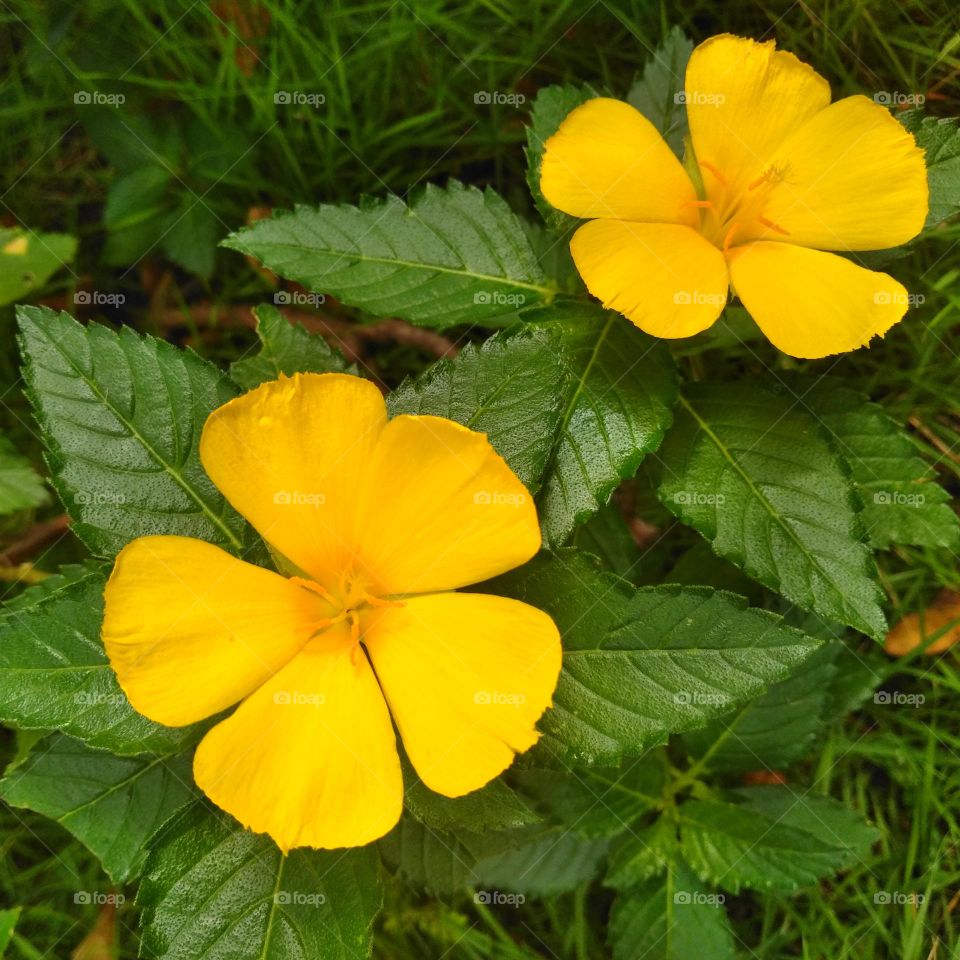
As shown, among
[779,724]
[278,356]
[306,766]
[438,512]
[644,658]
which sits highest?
[278,356]

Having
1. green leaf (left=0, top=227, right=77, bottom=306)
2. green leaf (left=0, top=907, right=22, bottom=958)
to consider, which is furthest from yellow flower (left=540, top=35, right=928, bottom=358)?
green leaf (left=0, top=907, right=22, bottom=958)

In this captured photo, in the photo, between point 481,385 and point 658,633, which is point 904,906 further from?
point 481,385

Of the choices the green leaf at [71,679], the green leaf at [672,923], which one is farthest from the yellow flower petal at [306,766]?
the green leaf at [672,923]

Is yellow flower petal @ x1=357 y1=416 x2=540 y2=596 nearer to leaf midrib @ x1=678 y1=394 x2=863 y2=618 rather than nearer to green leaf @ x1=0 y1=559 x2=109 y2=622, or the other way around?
leaf midrib @ x1=678 y1=394 x2=863 y2=618

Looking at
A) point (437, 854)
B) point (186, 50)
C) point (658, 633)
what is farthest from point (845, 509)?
point (186, 50)

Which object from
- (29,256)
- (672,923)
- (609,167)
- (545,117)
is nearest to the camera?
(609,167)

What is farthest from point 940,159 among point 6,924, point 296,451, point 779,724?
point 6,924

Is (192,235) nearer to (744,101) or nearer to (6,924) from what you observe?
(744,101)
